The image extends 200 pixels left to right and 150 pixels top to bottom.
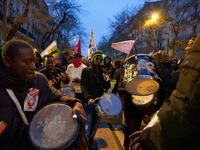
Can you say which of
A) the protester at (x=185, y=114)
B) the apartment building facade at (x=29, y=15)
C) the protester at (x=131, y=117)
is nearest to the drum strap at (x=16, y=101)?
the protester at (x=185, y=114)

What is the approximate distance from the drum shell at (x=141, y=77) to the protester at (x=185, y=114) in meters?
1.49

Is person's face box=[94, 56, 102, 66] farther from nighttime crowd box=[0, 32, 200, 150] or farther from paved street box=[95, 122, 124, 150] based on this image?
paved street box=[95, 122, 124, 150]

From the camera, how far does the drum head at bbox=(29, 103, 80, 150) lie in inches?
63.1

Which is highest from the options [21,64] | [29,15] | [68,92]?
[29,15]

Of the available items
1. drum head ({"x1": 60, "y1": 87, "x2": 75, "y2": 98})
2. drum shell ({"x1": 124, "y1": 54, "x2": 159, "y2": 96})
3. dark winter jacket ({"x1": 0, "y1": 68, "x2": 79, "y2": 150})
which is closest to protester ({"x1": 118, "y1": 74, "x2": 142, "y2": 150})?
drum shell ({"x1": 124, "y1": 54, "x2": 159, "y2": 96})

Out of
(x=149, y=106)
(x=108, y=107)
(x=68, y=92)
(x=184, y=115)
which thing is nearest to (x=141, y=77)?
(x=149, y=106)

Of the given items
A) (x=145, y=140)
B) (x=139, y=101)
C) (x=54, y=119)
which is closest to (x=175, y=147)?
(x=145, y=140)

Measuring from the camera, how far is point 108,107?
366 cm

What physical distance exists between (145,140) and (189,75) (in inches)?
23.9

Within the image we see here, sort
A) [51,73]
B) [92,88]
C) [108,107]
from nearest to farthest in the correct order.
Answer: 1. [108,107]
2. [92,88]
3. [51,73]

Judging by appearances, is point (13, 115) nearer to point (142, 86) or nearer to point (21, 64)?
point (21, 64)

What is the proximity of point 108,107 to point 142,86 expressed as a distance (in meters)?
1.29

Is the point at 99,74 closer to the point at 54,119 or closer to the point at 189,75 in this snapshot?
the point at 54,119

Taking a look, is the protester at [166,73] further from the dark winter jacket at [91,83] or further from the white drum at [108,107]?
the dark winter jacket at [91,83]
